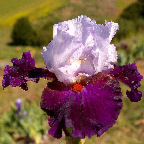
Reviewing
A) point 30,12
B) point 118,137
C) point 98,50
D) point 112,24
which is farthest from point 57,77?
point 30,12

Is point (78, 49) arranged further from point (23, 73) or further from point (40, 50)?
point (40, 50)

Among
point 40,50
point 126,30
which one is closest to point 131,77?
point 40,50

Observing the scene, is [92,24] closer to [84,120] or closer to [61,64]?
[61,64]

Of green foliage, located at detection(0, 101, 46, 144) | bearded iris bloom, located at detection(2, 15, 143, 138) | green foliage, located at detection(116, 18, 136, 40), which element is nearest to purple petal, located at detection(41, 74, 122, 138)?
bearded iris bloom, located at detection(2, 15, 143, 138)

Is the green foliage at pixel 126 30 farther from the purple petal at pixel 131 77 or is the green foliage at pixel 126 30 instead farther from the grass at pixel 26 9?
the grass at pixel 26 9

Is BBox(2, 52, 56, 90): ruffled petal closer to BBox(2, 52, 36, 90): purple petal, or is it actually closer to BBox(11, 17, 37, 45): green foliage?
BBox(2, 52, 36, 90): purple petal
